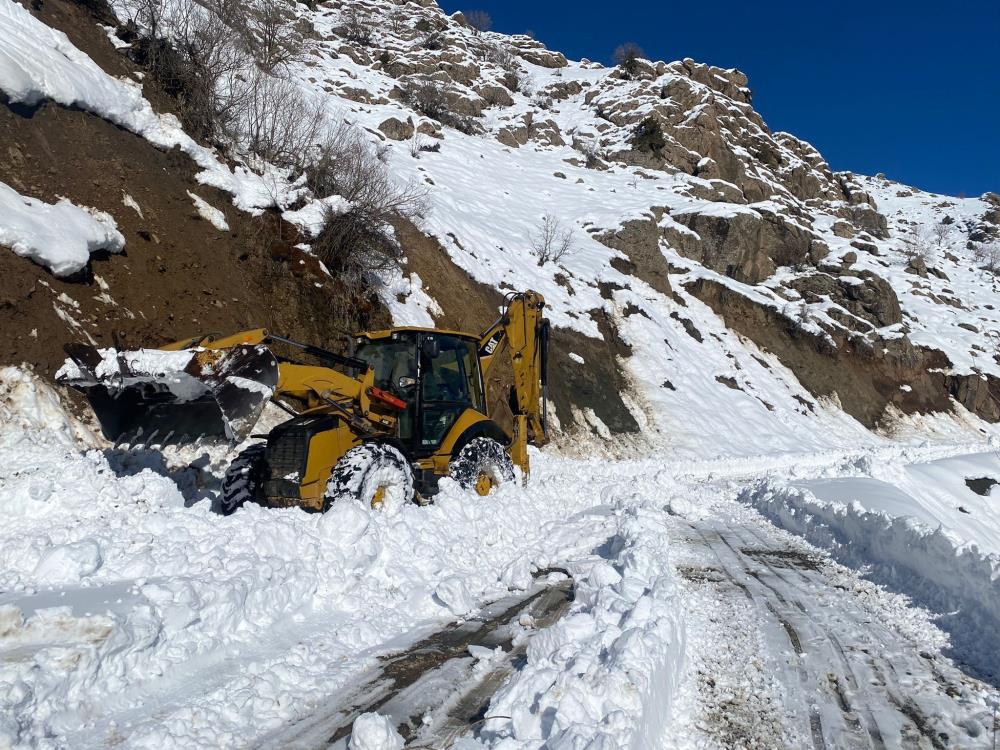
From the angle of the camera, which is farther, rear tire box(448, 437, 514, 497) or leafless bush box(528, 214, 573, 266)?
leafless bush box(528, 214, 573, 266)

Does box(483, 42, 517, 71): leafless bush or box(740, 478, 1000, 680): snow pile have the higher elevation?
box(483, 42, 517, 71): leafless bush

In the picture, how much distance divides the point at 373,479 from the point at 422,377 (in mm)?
2089

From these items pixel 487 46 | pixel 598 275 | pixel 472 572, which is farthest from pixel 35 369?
pixel 487 46

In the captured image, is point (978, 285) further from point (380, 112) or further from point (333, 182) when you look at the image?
point (333, 182)

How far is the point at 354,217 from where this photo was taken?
A: 15695 mm

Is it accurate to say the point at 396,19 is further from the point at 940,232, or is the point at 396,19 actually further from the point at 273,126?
the point at 940,232

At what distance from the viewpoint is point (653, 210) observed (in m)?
40.1

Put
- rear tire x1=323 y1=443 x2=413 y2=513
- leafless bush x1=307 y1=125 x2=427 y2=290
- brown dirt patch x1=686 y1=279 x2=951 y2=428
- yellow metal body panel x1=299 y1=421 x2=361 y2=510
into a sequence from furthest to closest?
brown dirt patch x1=686 y1=279 x2=951 y2=428, leafless bush x1=307 y1=125 x2=427 y2=290, yellow metal body panel x1=299 y1=421 x2=361 y2=510, rear tire x1=323 y1=443 x2=413 y2=513

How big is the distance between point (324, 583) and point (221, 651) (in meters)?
1.19

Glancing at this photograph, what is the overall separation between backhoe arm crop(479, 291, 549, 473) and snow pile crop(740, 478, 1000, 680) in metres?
4.38

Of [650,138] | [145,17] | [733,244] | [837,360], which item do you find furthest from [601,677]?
[650,138]

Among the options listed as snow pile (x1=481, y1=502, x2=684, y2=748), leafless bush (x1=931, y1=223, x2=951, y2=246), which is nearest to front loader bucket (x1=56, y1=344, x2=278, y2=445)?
snow pile (x1=481, y1=502, x2=684, y2=748)

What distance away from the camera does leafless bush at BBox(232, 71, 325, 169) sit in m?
16.4

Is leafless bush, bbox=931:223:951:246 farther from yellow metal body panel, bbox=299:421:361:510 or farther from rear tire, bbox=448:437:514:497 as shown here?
yellow metal body panel, bbox=299:421:361:510
